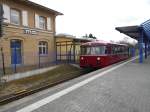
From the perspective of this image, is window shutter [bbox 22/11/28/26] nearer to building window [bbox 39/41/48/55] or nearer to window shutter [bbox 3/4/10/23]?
window shutter [bbox 3/4/10/23]

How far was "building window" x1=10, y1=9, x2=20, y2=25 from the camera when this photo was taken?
636 inches

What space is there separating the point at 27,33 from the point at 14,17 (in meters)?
1.80

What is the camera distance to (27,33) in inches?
687

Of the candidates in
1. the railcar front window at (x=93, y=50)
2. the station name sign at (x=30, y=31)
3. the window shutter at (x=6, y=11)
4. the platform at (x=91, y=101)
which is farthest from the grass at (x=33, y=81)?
the window shutter at (x=6, y=11)

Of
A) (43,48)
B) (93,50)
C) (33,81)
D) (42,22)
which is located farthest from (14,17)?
(93,50)

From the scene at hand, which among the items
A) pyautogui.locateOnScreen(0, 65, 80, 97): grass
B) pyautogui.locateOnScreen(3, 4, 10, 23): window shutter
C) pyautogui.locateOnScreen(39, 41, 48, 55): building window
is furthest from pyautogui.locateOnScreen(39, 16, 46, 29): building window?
pyautogui.locateOnScreen(0, 65, 80, 97): grass

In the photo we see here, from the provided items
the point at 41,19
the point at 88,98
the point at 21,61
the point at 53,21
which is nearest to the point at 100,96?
the point at 88,98

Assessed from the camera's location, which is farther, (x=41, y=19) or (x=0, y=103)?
(x=41, y=19)

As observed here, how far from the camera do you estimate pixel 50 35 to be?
818 inches

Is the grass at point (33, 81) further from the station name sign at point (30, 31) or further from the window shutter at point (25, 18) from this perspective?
the window shutter at point (25, 18)

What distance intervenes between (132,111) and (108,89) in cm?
256

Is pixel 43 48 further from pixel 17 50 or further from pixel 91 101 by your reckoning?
pixel 91 101

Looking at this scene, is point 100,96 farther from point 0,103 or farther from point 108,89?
point 0,103

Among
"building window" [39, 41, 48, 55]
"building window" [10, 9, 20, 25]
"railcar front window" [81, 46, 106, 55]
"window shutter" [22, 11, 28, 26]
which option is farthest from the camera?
"building window" [39, 41, 48, 55]
